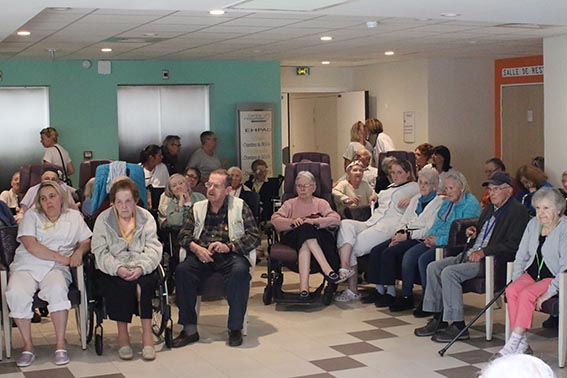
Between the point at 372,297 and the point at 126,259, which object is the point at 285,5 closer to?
the point at 126,259

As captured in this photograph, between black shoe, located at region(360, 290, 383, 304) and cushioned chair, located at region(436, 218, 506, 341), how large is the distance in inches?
42.3

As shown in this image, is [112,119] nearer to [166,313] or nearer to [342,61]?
[342,61]

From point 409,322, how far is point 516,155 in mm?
7158

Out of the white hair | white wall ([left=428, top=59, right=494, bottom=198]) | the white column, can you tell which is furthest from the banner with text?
the white hair

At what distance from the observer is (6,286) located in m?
6.52

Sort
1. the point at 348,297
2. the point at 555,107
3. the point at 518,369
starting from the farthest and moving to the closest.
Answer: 1. the point at 555,107
2. the point at 348,297
3. the point at 518,369

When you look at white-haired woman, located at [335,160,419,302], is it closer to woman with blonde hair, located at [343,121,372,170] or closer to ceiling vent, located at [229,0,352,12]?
ceiling vent, located at [229,0,352,12]

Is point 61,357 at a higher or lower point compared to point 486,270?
lower

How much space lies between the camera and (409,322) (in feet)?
24.1

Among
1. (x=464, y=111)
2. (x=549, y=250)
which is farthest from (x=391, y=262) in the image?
(x=464, y=111)

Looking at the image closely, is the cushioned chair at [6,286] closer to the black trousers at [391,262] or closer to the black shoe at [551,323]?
the black trousers at [391,262]

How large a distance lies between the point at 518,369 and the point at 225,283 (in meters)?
5.08

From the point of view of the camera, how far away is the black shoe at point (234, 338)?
265 inches

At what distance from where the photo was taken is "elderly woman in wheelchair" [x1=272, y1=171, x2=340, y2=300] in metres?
7.86
